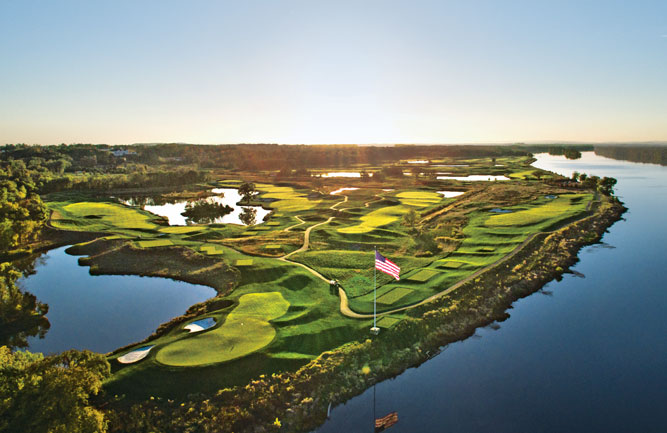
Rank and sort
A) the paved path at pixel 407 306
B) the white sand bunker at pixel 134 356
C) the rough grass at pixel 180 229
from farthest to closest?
1. the rough grass at pixel 180 229
2. the paved path at pixel 407 306
3. the white sand bunker at pixel 134 356

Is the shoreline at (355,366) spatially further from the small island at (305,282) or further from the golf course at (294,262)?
the golf course at (294,262)

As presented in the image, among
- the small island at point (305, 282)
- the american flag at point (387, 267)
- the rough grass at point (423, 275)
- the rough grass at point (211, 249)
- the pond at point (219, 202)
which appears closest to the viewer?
the small island at point (305, 282)

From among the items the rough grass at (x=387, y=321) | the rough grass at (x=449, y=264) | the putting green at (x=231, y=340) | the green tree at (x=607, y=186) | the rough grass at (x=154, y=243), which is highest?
the green tree at (x=607, y=186)

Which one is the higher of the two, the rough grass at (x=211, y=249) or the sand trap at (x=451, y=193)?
the sand trap at (x=451, y=193)

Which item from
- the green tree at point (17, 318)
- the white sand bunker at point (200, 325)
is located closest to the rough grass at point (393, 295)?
the white sand bunker at point (200, 325)

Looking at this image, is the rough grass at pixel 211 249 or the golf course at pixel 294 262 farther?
the rough grass at pixel 211 249

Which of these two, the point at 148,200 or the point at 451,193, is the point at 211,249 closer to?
the point at 148,200

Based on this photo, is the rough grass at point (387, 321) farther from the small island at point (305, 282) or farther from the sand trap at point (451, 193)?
the sand trap at point (451, 193)

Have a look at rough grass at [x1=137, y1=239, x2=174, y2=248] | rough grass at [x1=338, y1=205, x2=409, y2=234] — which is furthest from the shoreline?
rough grass at [x1=137, y1=239, x2=174, y2=248]
